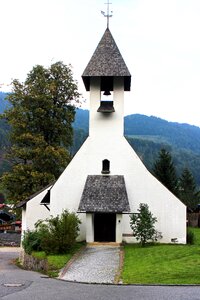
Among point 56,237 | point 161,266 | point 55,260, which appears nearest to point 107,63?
point 56,237

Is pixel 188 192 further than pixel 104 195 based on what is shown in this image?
Yes

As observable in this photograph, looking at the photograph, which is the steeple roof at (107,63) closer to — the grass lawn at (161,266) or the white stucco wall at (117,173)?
the white stucco wall at (117,173)

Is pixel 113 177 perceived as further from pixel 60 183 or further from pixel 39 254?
pixel 39 254

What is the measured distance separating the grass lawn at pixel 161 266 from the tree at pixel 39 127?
13468 millimetres

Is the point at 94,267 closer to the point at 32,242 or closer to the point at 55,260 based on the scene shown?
the point at 55,260

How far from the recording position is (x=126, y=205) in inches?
1216

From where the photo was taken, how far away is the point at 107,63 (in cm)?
3406

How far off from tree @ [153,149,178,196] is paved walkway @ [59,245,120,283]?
26692mm

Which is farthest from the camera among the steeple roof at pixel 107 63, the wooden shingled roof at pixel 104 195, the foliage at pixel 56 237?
the steeple roof at pixel 107 63

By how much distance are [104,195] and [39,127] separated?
41.7 feet

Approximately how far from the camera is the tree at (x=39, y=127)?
39.9 m

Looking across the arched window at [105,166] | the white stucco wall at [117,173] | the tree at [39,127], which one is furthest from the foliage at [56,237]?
the tree at [39,127]

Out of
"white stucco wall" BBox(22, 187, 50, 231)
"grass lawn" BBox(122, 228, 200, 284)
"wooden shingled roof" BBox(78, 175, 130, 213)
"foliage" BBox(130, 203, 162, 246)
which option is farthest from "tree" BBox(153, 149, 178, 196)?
"grass lawn" BBox(122, 228, 200, 284)

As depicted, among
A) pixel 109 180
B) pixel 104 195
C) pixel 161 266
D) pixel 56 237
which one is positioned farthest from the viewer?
pixel 109 180
